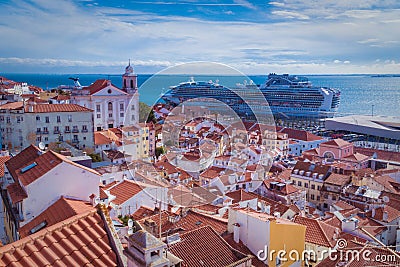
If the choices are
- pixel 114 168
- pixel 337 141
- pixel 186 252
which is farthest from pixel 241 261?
pixel 337 141

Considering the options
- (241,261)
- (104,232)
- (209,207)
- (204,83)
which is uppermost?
(204,83)

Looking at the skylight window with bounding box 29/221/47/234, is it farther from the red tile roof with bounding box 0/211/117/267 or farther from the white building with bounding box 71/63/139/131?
the white building with bounding box 71/63/139/131

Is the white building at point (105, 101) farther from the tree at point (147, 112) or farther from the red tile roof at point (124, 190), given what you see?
the red tile roof at point (124, 190)

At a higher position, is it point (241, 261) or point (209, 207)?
point (241, 261)

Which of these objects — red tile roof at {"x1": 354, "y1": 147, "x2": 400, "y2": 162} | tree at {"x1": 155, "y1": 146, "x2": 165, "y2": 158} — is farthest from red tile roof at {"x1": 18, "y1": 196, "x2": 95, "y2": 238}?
red tile roof at {"x1": 354, "y1": 147, "x2": 400, "y2": 162}

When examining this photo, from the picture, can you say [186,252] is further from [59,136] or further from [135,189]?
[59,136]

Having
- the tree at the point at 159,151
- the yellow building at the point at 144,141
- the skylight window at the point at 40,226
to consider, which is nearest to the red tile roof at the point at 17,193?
the skylight window at the point at 40,226
